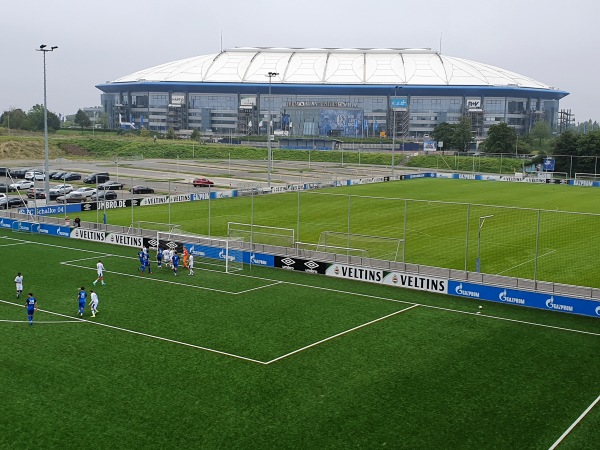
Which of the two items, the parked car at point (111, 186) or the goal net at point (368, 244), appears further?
the parked car at point (111, 186)

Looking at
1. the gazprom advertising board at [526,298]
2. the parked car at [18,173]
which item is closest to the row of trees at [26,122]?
the parked car at [18,173]

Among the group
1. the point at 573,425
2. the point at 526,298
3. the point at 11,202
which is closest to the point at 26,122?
the point at 11,202

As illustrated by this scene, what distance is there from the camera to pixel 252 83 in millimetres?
187875

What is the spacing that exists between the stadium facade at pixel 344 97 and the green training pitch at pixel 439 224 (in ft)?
369

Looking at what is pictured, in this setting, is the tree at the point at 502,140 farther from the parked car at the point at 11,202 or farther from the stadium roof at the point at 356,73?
the parked car at the point at 11,202

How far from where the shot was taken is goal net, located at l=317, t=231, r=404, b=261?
37.2m

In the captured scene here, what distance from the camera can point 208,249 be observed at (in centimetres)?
3841

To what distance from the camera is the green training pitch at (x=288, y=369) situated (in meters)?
16.6

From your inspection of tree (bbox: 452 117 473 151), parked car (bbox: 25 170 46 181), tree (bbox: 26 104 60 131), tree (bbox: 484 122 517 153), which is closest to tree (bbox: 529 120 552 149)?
tree (bbox: 452 117 473 151)

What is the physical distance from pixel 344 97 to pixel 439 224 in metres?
146

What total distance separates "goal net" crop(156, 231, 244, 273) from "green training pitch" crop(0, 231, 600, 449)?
438 cm

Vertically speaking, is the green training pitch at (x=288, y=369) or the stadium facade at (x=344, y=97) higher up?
the stadium facade at (x=344, y=97)

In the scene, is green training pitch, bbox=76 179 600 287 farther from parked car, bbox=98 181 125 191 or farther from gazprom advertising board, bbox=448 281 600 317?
parked car, bbox=98 181 125 191

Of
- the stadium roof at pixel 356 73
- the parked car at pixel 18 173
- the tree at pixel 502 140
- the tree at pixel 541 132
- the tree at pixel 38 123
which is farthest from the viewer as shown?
the stadium roof at pixel 356 73
